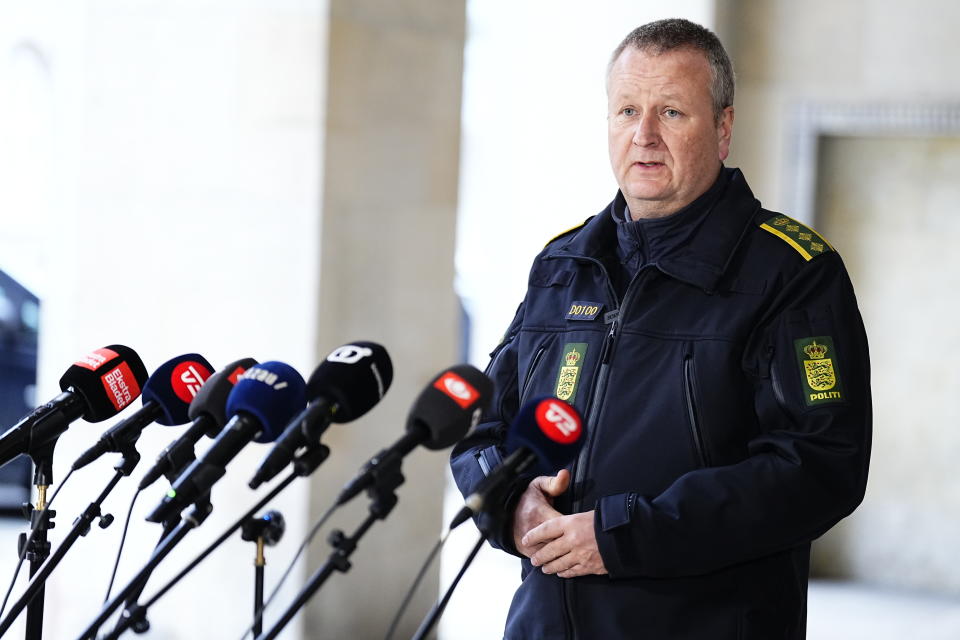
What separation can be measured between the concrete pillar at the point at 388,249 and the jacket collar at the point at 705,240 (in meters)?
1.61

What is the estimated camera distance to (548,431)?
1.44m

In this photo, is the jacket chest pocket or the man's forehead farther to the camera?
the man's forehead

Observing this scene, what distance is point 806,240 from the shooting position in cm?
173

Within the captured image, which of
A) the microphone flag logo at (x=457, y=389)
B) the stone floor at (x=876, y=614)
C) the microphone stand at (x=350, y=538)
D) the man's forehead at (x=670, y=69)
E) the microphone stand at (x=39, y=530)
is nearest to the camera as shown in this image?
the microphone stand at (x=350, y=538)

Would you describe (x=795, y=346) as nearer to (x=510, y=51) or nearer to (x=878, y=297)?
(x=878, y=297)

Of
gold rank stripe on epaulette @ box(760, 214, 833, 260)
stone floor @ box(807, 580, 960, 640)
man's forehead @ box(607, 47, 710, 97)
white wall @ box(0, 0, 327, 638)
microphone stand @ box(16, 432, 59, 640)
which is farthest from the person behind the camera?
stone floor @ box(807, 580, 960, 640)

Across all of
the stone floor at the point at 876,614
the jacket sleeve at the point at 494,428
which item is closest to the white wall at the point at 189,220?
the jacket sleeve at the point at 494,428

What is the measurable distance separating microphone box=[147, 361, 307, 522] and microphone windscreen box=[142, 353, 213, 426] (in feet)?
0.68

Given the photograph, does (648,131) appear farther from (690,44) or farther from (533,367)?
(533,367)

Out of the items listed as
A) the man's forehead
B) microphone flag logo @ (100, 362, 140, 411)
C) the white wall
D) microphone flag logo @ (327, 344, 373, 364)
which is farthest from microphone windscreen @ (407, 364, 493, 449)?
the white wall

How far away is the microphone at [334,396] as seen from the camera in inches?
53.1

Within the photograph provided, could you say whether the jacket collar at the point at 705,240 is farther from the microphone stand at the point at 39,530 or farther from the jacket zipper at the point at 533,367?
the microphone stand at the point at 39,530

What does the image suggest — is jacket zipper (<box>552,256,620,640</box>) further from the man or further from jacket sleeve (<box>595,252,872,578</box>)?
jacket sleeve (<box>595,252,872,578</box>)

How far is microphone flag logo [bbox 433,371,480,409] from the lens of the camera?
1382 millimetres
